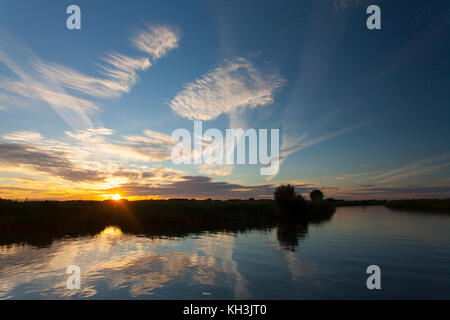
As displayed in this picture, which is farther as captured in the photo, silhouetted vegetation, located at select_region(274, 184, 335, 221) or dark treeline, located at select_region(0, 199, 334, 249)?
silhouetted vegetation, located at select_region(274, 184, 335, 221)

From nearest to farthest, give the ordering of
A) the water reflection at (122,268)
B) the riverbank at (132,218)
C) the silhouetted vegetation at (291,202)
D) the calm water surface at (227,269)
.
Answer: the calm water surface at (227,269) → the water reflection at (122,268) → the riverbank at (132,218) → the silhouetted vegetation at (291,202)

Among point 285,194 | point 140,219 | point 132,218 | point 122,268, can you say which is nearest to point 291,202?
point 285,194

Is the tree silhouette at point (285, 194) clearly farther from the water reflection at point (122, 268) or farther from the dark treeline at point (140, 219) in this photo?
the water reflection at point (122, 268)

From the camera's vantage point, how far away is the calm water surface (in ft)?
49.3

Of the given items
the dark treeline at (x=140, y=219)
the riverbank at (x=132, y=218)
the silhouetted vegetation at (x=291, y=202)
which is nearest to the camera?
the dark treeline at (x=140, y=219)

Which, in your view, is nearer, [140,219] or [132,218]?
[140,219]

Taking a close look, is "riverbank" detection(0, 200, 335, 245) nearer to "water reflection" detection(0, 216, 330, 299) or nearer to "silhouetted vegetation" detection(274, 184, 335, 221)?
"silhouetted vegetation" detection(274, 184, 335, 221)

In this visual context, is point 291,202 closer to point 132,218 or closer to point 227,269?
point 132,218

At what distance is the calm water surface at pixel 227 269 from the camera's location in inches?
591

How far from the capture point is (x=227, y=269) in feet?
65.8

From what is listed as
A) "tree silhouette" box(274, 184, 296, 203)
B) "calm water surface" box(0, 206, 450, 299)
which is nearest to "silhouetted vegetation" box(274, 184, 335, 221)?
"tree silhouette" box(274, 184, 296, 203)

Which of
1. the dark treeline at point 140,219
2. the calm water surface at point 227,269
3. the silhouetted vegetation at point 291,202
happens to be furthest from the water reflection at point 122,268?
the silhouetted vegetation at point 291,202
